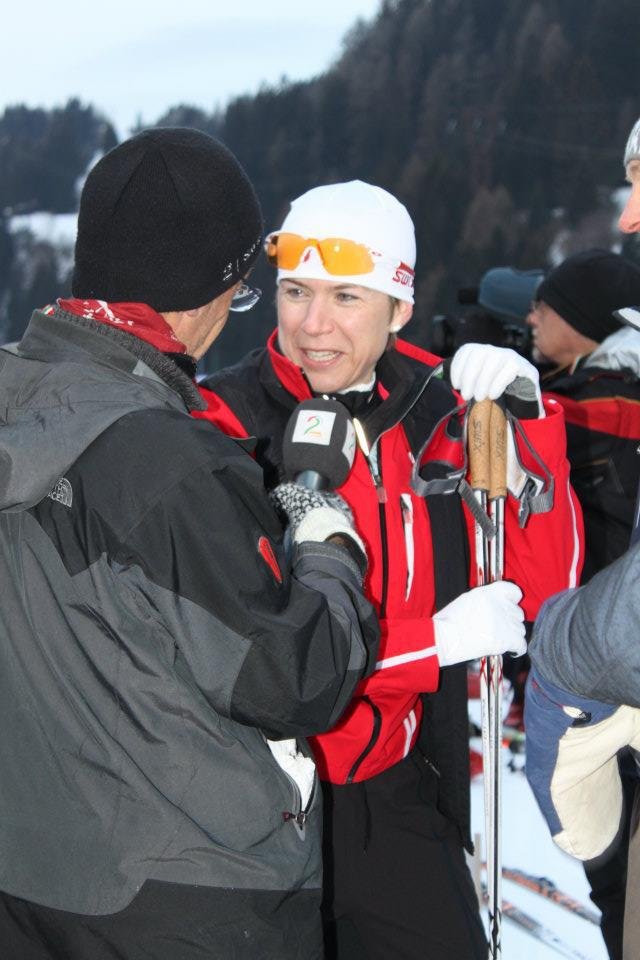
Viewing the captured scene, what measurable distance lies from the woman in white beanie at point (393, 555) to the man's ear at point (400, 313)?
0.01 meters

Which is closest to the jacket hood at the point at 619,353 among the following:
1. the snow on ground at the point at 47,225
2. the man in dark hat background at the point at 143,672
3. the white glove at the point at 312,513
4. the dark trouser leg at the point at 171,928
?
the white glove at the point at 312,513

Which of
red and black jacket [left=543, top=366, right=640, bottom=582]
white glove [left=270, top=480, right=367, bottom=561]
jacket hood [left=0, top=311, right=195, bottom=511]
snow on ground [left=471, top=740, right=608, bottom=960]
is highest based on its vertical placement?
jacket hood [left=0, top=311, right=195, bottom=511]

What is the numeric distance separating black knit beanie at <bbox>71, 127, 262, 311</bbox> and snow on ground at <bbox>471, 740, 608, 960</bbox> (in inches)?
109

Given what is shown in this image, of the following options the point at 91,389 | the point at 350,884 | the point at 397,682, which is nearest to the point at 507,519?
the point at 397,682

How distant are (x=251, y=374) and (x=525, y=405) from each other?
657 mm

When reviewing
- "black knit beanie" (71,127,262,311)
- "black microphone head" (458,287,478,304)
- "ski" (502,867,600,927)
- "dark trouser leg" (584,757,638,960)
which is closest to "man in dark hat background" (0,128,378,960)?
"black knit beanie" (71,127,262,311)

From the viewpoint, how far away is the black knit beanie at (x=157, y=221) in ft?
6.15

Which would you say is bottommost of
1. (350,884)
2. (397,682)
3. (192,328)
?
(350,884)

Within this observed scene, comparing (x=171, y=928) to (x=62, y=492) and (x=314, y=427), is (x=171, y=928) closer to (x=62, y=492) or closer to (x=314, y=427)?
(x=62, y=492)

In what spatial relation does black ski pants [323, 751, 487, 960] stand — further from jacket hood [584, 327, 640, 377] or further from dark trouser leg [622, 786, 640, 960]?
jacket hood [584, 327, 640, 377]

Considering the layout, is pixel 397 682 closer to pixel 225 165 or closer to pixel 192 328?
pixel 192 328

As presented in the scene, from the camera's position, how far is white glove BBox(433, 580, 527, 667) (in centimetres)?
236

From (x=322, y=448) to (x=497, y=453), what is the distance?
1.42ft

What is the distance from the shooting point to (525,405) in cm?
262
